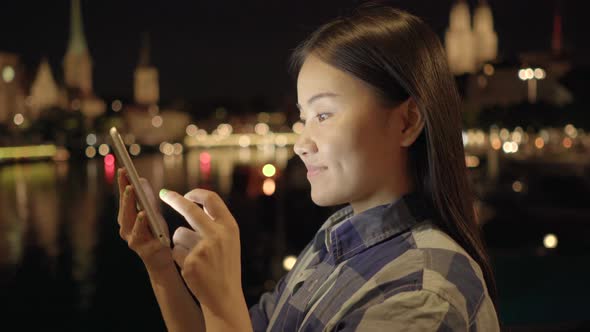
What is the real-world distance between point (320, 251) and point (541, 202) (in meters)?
18.3

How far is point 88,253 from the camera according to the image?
1588cm

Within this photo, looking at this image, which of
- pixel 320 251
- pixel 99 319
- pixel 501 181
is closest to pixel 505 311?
pixel 320 251

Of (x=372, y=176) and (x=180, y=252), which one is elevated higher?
(x=372, y=176)

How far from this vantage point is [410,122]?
151 cm

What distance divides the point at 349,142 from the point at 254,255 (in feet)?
39.5

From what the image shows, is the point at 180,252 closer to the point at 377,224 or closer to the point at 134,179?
the point at 134,179

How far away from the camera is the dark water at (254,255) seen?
5508 mm

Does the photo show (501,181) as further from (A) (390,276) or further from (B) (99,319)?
(A) (390,276)

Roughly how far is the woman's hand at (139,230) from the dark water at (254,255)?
8.53ft

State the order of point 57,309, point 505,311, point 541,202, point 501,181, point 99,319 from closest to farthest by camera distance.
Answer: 1. point 505,311
2. point 99,319
3. point 57,309
4. point 541,202
5. point 501,181

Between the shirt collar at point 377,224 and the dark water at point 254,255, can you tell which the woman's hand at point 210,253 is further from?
the dark water at point 254,255

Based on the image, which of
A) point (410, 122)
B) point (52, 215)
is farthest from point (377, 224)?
point (52, 215)

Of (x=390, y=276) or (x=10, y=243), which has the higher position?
(x=390, y=276)

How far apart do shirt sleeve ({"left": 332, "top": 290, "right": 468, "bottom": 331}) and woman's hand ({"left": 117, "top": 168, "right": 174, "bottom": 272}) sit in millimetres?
504
